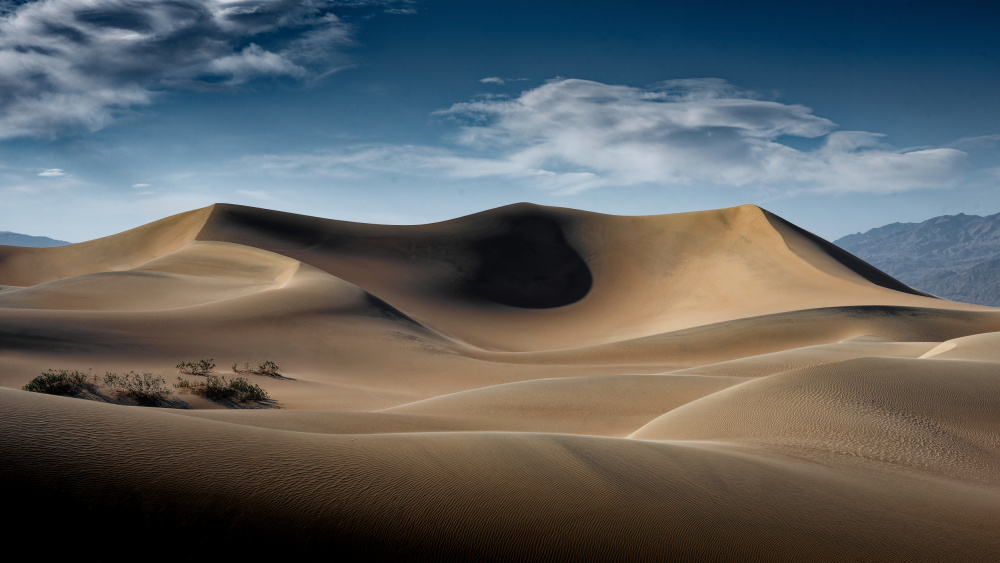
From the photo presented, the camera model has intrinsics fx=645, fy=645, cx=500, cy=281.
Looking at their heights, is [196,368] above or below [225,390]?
above

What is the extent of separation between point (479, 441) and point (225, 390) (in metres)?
8.95

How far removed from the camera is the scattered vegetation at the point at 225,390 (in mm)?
12398

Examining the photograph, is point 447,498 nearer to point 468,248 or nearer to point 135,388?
point 135,388

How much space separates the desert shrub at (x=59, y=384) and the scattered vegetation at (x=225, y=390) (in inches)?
64.8

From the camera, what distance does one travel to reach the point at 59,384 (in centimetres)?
1088

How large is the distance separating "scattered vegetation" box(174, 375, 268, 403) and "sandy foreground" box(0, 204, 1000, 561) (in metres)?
0.29

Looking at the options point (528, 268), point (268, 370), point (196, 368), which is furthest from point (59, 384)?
point (528, 268)

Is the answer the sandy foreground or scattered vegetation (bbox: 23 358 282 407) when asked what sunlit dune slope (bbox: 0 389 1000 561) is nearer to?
the sandy foreground

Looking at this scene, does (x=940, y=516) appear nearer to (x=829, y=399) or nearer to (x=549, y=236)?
(x=829, y=399)

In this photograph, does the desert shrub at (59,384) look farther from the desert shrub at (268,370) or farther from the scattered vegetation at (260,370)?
the desert shrub at (268,370)

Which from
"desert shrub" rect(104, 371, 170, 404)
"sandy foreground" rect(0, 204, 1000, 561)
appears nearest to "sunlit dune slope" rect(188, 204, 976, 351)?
"sandy foreground" rect(0, 204, 1000, 561)

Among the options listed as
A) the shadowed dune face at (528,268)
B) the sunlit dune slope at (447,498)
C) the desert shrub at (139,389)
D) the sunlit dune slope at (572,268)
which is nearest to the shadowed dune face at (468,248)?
the shadowed dune face at (528,268)

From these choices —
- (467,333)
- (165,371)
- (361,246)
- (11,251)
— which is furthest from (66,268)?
(165,371)

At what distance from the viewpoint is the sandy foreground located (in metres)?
3.50
